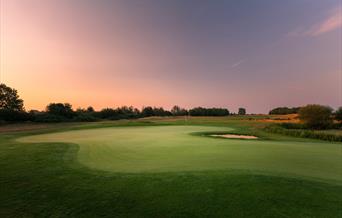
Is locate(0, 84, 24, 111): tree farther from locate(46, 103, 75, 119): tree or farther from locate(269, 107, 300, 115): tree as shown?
locate(269, 107, 300, 115): tree

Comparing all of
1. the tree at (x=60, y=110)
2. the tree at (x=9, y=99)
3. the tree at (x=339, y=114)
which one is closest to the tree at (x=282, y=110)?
the tree at (x=339, y=114)

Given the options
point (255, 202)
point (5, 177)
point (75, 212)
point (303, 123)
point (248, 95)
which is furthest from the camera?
point (248, 95)

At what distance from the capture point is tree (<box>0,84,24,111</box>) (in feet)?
179

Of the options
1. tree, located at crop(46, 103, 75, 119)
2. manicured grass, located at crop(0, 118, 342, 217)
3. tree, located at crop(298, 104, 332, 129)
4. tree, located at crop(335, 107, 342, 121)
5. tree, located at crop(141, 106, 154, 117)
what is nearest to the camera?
manicured grass, located at crop(0, 118, 342, 217)

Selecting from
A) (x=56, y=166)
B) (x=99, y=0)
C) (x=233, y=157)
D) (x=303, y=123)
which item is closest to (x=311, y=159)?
(x=233, y=157)

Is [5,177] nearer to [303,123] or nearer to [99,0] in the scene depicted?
[99,0]

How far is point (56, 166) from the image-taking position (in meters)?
6.28

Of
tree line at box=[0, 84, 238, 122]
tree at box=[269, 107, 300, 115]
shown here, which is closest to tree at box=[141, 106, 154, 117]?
tree line at box=[0, 84, 238, 122]

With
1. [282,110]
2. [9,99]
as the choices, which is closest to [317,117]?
[282,110]

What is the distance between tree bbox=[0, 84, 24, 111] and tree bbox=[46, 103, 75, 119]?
11107 millimetres

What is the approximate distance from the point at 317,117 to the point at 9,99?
263 feet

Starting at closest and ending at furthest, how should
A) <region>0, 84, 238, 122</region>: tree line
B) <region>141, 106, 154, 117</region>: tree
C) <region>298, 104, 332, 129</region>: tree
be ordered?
<region>298, 104, 332, 129</region>: tree < <region>0, 84, 238, 122</region>: tree line < <region>141, 106, 154, 117</region>: tree

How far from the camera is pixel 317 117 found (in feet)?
116

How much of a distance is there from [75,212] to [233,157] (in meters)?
5.80
